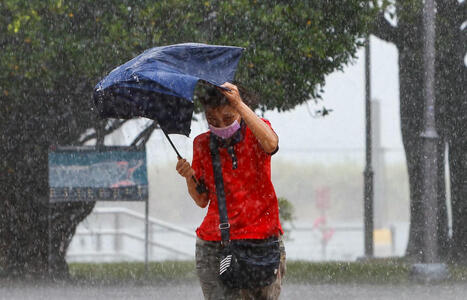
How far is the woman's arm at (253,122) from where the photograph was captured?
3994 millimetres

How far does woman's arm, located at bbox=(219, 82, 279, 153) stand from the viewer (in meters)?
3.99

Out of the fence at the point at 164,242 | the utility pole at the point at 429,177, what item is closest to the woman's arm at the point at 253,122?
the utility pole at the point at 429,177

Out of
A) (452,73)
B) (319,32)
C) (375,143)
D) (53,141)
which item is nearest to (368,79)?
(452,73)

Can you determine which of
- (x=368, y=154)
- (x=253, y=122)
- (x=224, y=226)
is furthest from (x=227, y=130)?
(x=368, y=154)

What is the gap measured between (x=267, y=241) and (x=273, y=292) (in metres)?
0.25

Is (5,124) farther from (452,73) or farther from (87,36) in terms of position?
(452,73)

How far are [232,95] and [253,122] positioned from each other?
0.15 m

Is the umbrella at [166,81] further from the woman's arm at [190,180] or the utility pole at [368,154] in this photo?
the utility pole at [368,154]

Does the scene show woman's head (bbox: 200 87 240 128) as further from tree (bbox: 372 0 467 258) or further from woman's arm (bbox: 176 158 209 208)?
tree (bbox: 372 0 467 258)

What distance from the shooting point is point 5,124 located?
520 inches

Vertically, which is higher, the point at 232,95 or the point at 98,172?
the point at 232,95

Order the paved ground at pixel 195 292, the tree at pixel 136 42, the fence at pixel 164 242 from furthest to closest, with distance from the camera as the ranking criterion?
the fence at pixel 164 242
the tree at pixel 136 42
the paved ground at pixel 195 292

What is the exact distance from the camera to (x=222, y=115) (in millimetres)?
4160

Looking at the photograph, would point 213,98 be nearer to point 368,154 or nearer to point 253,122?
point 253,122
